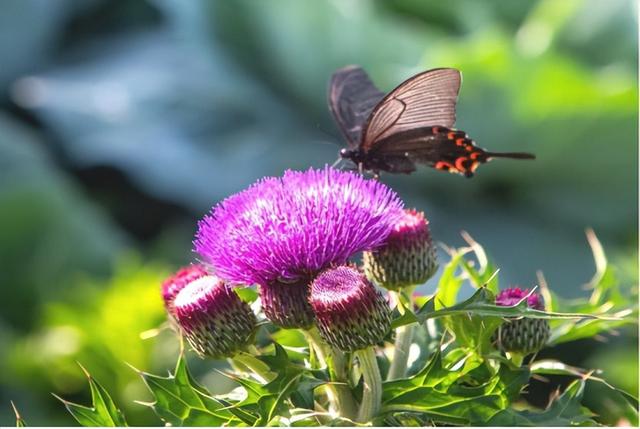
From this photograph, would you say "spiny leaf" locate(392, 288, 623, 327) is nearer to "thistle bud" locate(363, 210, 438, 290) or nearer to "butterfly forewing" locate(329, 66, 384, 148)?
"thistle bud" locate(363, 210, 438, 290)

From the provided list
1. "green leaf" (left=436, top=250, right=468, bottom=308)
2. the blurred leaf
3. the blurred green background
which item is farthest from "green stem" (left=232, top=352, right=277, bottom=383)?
the blurred green background

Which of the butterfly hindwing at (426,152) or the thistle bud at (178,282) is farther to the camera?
the butterfly hindwing at (426,152)

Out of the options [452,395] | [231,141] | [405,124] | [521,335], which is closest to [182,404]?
[452,395]

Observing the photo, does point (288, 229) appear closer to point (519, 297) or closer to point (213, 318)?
point (213, 318)

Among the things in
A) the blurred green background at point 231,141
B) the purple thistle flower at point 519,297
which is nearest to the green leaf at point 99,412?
the purple thistle flower at point 519,297

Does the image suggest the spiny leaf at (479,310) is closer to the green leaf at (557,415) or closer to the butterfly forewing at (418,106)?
the green leaf at (557,415)

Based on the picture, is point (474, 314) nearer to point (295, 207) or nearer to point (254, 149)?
point (295, 207)
